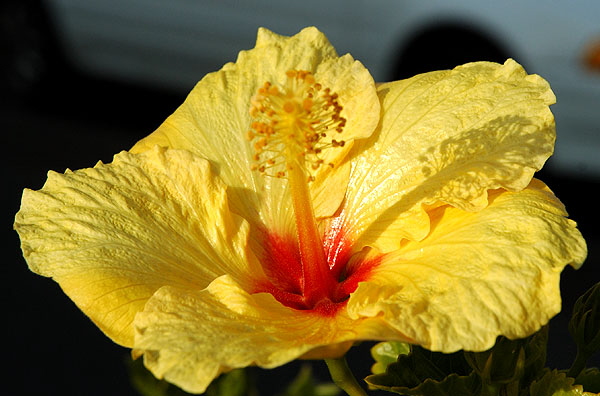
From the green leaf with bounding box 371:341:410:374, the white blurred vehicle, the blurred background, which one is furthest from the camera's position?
the white blurred vehicle

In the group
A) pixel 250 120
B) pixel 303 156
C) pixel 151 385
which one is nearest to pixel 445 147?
pixel 303 156

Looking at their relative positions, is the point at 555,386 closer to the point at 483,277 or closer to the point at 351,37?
the point at 483,277

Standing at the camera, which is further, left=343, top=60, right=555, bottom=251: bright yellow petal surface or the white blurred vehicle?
the white blurred vehicle

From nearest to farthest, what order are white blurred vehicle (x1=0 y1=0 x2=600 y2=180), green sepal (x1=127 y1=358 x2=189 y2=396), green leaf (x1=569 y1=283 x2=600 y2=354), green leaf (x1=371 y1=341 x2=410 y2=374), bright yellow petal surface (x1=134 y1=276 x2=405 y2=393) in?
bright yellow petal surface (x1=134 y1=276 x2=405 y2=393) < green leaf (x1=569 y1=283 x2=600 y2=354) < green leaf (x1=371 y1=341 x2=410 y2=374) < green sepal (x1=127 y1=358 x2=189 y2=396) < white blurred vehicle (x1=0 y1=0 x2=600 y2=180)

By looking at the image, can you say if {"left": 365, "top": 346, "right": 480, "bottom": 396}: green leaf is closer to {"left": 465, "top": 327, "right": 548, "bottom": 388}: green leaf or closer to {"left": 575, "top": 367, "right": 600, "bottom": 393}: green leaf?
{"left": 465, "top": 327, "right": 548, "bottom": 388}: green leaf

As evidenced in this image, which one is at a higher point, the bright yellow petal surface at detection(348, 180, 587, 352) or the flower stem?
the bright yellow petal surface at detection(348, 180, 587, 352)

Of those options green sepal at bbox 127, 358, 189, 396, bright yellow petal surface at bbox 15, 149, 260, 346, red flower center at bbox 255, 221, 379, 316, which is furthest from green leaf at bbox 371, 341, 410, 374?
green sepal at bbox 127, 358, 189, 396

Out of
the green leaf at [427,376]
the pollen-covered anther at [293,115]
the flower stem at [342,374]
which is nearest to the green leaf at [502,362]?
the green leaf at [427,376]

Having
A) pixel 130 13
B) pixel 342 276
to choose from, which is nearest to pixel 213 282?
pixel 342 276
